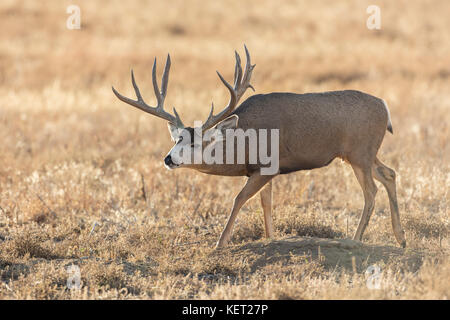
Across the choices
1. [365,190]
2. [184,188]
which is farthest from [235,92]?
[184,188]

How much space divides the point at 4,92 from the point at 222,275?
14001mm

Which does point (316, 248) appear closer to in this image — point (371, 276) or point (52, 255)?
point (371, 276)

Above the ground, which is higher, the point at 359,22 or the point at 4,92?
the point at 359,22

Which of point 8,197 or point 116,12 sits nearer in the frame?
point 8,197

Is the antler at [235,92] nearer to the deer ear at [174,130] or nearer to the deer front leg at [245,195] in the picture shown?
the deer ear at [174,130]

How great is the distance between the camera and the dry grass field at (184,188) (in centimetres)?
710

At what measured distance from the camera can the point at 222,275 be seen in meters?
7.48

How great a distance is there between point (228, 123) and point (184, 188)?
3388 millimetres

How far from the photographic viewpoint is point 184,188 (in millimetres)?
11383

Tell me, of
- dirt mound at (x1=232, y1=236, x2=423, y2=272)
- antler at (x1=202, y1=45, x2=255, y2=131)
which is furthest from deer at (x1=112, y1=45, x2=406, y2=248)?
dirt mound at (x1=232, y1=236, x2=423, y2=272)

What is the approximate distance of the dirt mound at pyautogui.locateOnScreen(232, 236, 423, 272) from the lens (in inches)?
299

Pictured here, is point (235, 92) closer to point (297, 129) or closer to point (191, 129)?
point (191, 129)

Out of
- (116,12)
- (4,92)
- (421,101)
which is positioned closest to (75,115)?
(4,92)

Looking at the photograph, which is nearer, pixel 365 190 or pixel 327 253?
pixel 327 253
